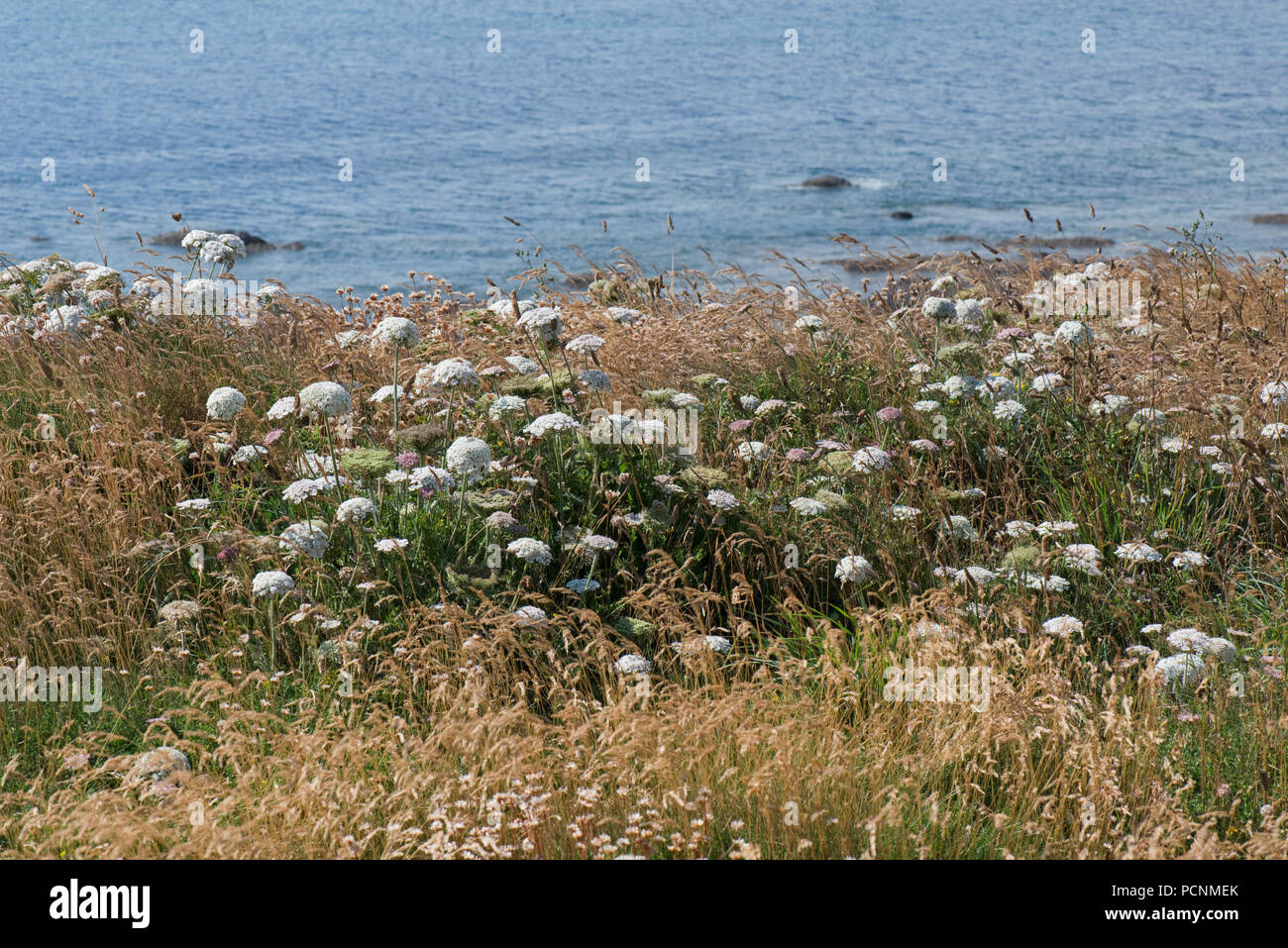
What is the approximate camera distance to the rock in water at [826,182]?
23062 millimetres

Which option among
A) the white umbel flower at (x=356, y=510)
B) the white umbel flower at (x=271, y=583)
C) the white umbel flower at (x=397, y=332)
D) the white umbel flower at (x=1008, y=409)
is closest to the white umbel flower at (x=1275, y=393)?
the white umbel flower at (x=1008, y=409)

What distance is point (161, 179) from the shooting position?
2230 cm

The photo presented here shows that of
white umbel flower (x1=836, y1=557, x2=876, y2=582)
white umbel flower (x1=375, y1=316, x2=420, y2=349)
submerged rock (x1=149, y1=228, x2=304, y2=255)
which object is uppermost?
submerged rock (x1=149, y1=228, x2=304, y2=255)

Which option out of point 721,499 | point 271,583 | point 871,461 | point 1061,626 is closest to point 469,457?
point 271,583

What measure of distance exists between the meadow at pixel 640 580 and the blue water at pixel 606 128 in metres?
9.26

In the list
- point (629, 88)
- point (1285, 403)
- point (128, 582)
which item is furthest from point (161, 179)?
point (1285, 403)

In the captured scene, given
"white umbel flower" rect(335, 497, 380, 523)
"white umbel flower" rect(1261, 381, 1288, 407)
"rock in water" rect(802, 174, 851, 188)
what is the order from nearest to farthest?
"white umbel flower" rect(335, 497, 380, 523) < "white umbel flower" rect(1261, 381, 1288, 407) < "rock in water" rect(802, 174, 851, 188)

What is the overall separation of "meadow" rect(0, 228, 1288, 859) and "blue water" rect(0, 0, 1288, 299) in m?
9.26

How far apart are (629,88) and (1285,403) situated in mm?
30800

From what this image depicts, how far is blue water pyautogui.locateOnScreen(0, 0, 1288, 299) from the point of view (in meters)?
19.5

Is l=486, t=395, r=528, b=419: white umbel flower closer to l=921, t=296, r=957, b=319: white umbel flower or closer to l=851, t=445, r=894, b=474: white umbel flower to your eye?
l=851, t=445, r=894, b=474: white umbel flower

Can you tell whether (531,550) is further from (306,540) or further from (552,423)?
(306,540)

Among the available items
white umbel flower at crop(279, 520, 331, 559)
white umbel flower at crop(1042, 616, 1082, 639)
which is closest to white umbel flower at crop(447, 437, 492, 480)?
white umbel flower at crop(279, 520, 331, 559)
